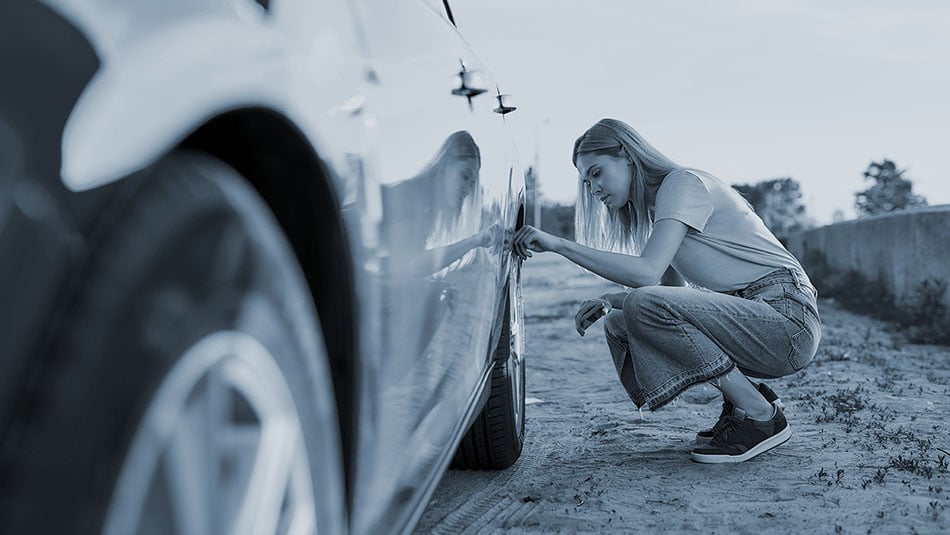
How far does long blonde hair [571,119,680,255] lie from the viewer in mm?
4016

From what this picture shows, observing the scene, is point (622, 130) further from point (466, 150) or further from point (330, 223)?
point (330, 223)

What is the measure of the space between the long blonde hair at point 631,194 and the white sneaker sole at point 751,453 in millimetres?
1005

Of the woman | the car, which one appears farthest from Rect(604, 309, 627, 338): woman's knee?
the car

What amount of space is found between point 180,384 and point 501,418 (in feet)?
9.12

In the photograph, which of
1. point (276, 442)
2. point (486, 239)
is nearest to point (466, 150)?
point (486, 239)

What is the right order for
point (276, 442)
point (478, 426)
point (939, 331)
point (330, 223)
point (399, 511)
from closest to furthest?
1. point (276, 442)
2. point (330, 223)
3. point (399, 511)
4. point (478, 426)
5. point (939, 331)

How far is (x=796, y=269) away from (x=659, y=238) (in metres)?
0.69

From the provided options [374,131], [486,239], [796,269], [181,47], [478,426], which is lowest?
[478,426]

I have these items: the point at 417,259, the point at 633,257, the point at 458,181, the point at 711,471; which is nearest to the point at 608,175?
the point at 633,257

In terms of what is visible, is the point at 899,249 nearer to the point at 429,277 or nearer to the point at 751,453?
the point at 751,453

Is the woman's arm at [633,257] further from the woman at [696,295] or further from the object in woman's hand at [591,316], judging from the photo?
the object in woman's hand at [591,316]

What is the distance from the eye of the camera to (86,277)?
75 cm

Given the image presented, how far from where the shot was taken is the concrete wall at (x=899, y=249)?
9969 mm

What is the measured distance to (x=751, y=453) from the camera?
389cm
